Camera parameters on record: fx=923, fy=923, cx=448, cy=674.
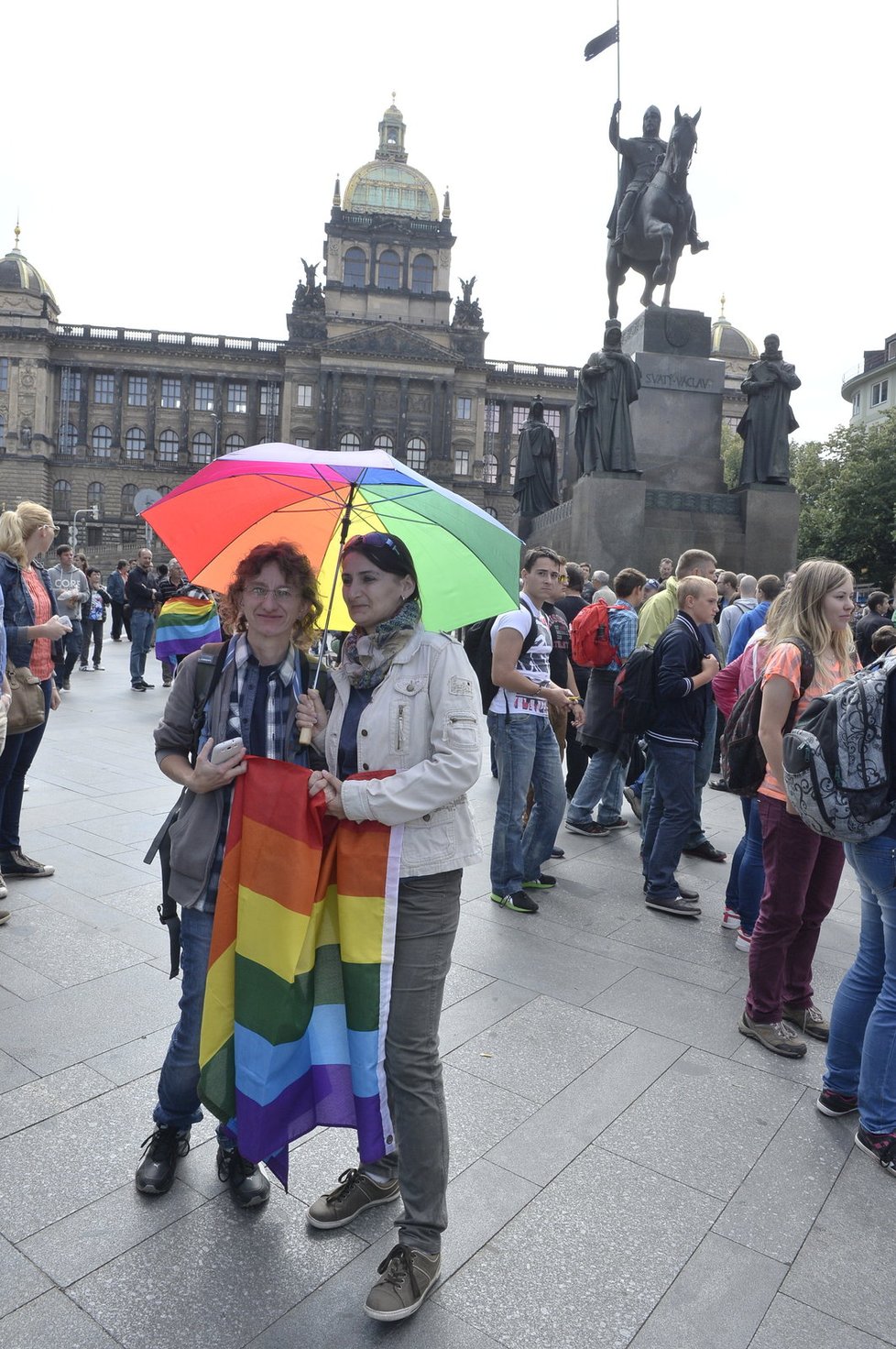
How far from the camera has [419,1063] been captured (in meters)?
2.28

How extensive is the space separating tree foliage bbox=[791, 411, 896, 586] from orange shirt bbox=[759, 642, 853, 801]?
3584cm

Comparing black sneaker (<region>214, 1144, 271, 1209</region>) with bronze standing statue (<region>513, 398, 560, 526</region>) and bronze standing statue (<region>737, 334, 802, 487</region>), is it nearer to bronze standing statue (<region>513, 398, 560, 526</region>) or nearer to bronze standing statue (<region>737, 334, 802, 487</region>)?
bronze standing statue (<region>737, 334, 802, 487</region>)

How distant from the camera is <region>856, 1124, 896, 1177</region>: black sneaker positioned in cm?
299

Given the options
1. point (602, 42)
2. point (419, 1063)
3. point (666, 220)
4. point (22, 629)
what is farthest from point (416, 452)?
point (419, 1063)

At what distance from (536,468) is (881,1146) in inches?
Result: 658

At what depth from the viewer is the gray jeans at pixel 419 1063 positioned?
227 cm

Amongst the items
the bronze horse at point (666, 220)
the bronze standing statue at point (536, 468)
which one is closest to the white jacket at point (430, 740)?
the bronze horse at point (666, 220)

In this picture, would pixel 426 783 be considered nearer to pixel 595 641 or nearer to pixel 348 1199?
pixel 348 1199

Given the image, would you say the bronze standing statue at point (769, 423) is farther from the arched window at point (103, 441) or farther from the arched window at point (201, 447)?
the arched window at point (103, 441)

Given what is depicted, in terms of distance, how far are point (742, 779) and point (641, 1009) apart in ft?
3.61

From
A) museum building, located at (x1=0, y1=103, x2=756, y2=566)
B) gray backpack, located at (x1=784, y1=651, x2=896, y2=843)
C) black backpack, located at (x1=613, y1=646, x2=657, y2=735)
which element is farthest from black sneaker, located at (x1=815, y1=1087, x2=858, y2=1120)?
museum building, located at (x1=0, y1=103, x2=756, y2=566)

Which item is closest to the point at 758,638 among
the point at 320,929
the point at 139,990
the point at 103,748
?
the point at 320,929

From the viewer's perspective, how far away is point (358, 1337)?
2.18m

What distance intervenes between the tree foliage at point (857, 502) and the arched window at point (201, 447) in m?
47.0
